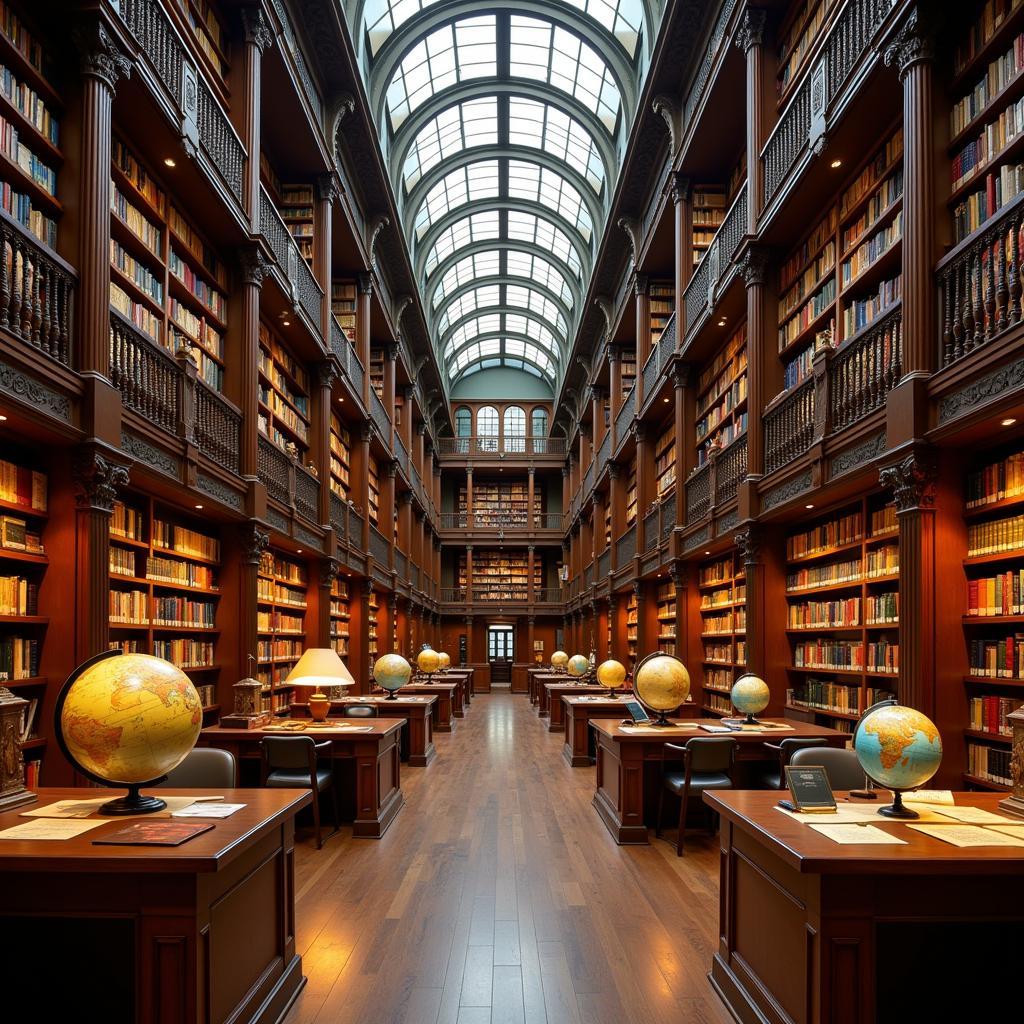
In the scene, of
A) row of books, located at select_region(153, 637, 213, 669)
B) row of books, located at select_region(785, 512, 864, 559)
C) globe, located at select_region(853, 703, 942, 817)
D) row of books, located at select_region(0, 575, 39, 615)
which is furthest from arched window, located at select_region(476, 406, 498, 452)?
globe, located at select_region(853, 703, 942, 817)

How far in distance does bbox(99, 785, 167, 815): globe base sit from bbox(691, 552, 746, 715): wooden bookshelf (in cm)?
776

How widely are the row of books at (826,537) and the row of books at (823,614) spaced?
499mm

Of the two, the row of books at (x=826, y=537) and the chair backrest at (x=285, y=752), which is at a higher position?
the row of books at (x=826, y=537)

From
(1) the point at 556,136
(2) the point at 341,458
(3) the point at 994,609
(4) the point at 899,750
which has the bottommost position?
(4) the point at 899,750

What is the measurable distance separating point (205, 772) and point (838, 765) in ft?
10.8

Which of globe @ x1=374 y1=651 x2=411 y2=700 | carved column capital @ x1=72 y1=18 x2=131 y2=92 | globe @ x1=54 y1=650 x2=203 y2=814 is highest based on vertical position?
carved column capital @ x1=72 y1=18 x2=131 y2=92

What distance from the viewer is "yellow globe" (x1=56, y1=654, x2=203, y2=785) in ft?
9.68

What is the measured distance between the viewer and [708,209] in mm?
12102

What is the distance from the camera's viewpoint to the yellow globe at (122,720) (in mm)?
2951

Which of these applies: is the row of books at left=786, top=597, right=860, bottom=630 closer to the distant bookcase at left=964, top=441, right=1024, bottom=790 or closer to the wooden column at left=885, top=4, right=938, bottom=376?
the distant bookcase at left=964, top=441, right=1024, bottom=790

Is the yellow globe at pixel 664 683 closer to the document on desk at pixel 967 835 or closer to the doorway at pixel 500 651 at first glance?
the document on desk at pixel 967 835

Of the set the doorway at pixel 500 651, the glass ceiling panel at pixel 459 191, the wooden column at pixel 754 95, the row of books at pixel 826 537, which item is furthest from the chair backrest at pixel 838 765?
the doorway at pixel 500 651

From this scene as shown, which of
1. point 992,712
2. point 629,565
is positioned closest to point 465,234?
point 629,565

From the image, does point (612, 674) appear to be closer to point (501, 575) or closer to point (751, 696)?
point (751, 696)
